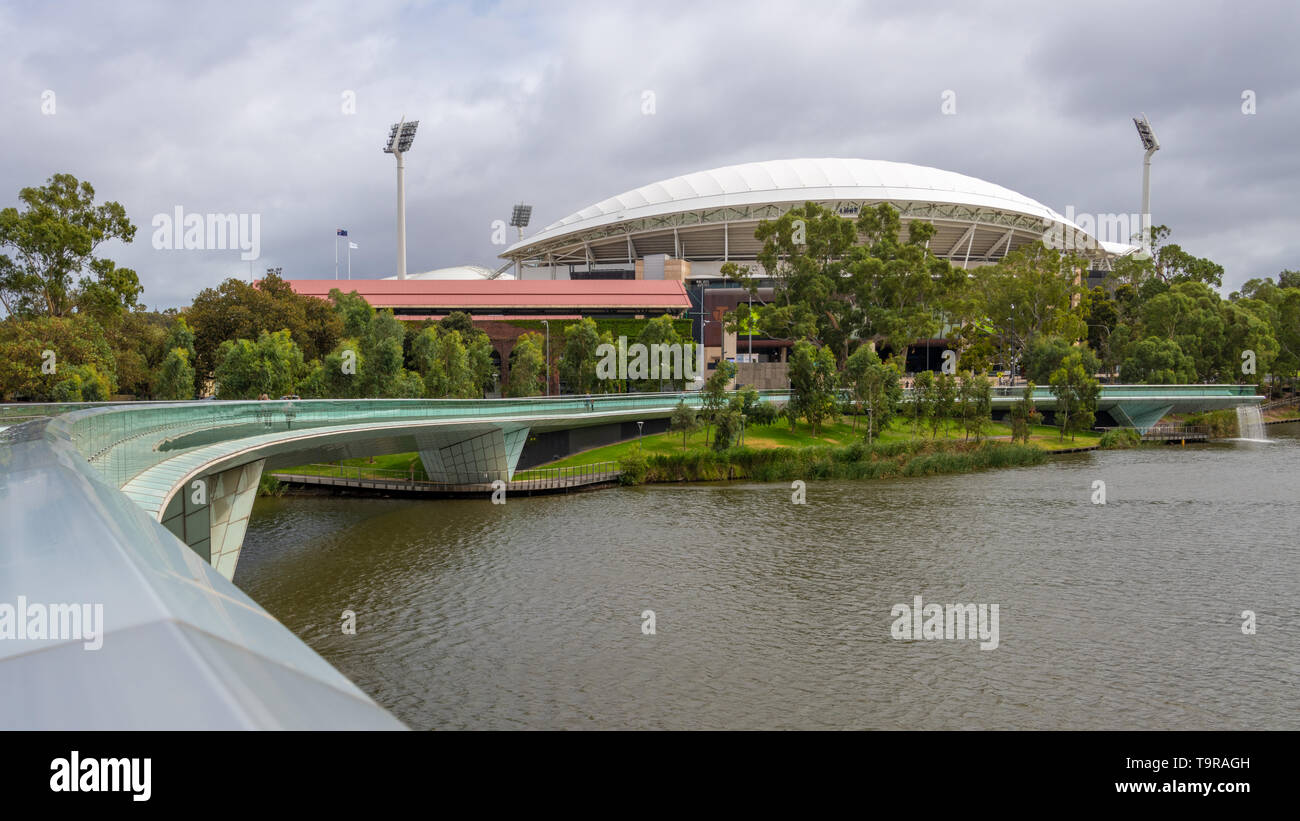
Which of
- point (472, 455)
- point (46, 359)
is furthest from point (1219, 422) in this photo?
point (46, 359)

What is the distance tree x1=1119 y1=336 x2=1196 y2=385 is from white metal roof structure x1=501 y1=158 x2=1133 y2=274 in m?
33.8

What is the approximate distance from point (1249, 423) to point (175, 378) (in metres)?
88.1

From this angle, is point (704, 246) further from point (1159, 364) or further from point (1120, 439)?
point (1120, 439)

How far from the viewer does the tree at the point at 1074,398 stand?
70.2m

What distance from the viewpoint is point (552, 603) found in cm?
2408

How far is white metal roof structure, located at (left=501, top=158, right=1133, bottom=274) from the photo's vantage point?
359ft

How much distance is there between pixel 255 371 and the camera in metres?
A: 50.5

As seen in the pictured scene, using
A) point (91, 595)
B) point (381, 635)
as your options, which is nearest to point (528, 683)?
point (381, 635)

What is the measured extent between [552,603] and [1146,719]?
14546 millimetres

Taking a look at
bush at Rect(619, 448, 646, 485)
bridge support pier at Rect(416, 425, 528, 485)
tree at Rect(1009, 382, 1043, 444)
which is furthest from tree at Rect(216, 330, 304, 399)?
tree at Rect(1009, 382, 1043, 444)

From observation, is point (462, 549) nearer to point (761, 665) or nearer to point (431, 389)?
point (761, 665)

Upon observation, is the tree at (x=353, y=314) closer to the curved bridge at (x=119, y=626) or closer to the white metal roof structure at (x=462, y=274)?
the curved bridge at (x=119, y=626)

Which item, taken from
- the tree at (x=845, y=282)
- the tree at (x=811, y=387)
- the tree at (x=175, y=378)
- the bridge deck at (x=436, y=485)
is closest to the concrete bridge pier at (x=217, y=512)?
the bridge deck at (x=436, y=485)

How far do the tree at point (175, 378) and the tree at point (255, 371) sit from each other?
1.93 m
